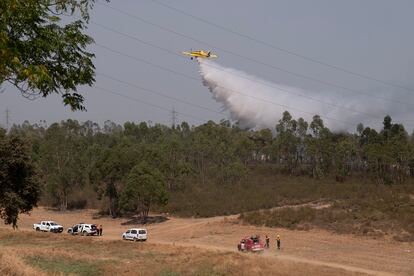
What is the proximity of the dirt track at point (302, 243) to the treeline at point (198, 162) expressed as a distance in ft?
22.4

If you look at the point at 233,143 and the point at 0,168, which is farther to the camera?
the point at 233,143

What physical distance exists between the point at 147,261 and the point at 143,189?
3350 cm

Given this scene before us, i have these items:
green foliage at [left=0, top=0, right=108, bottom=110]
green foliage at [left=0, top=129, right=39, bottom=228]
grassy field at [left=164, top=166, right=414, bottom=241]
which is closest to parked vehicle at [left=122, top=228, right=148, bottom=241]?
grassy field at [left=164, top=166, right=414, bottom=241]

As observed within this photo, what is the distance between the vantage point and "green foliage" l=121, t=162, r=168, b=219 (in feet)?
253

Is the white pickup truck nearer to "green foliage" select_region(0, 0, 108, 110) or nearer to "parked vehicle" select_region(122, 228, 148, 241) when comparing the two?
"parked vehicle" select_region(122, 228, 148, 241)

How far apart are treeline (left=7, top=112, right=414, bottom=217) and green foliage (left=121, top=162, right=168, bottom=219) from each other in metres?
0.14

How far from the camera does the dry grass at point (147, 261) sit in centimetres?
3809

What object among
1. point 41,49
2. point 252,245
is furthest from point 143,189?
point 41,49

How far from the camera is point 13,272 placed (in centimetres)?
2098

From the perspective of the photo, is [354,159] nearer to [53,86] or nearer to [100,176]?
[100,176]

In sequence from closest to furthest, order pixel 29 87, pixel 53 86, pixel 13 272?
pixel 29 87 → pixel 53 86 → pixel 13 272

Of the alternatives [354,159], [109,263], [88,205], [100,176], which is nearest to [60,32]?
[109,263]

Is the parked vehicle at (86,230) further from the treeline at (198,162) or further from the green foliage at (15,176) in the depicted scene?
the green foliage at (15,176)

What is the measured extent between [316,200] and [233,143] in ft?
204
